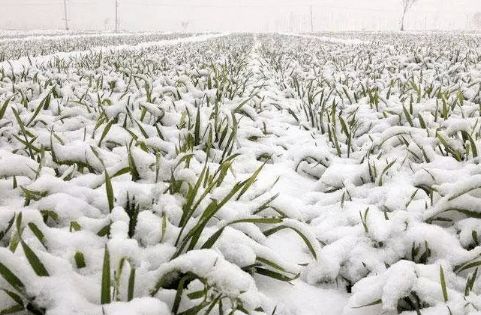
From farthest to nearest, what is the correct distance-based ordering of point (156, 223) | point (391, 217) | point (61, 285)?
point (391, 217) < point (156, 223) < point (61, 285)

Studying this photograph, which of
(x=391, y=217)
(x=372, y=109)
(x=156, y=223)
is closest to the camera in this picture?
(x=156, y=223)

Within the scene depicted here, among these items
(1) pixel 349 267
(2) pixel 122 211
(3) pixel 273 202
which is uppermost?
(2) pixel 122 211

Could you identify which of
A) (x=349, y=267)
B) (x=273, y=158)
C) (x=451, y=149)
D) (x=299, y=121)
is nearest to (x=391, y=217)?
(x=349, y=267)

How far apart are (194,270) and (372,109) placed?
3.33 m

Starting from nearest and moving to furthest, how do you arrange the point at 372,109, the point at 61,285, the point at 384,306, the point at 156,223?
1. the point at 61,285
2. the point at 384,306
3. the point at 156,223
4. the point at 372,109

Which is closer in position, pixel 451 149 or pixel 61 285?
pixel 61 285

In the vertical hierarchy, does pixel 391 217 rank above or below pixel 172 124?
below

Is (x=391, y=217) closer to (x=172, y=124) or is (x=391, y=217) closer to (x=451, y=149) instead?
(x=451, y=149)

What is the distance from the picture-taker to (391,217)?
1758 mm

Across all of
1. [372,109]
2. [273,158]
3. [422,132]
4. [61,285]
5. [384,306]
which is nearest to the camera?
[61,285]

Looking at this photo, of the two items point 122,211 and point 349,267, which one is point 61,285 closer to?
point 122,211

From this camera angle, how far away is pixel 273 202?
184 centimetres

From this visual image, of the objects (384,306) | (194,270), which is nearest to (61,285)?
(194,270)

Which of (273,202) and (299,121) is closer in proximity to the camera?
(273,202)
